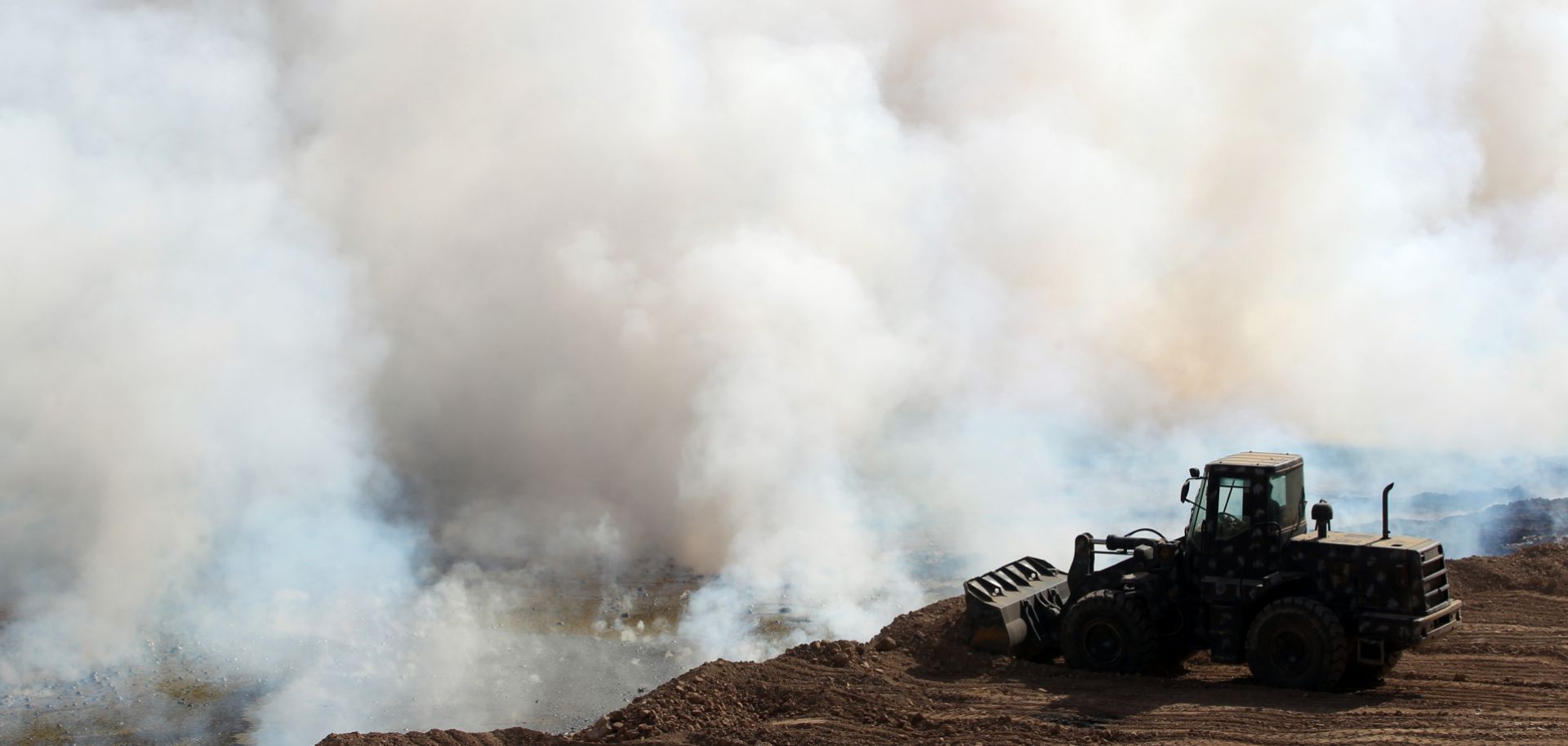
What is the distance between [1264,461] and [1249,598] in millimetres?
1130

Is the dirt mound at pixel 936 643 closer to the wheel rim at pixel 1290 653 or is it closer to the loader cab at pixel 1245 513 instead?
the loader cab at pixel 1245 513

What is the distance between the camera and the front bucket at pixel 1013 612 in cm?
1095

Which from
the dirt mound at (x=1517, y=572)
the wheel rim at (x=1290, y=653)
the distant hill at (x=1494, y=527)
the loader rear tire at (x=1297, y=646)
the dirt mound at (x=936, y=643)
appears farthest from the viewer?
A: the distant hill at (x=1494, y=527)

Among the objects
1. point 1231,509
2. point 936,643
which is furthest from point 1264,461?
point 936,643

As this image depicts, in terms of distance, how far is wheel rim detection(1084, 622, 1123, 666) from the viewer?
10531 mm

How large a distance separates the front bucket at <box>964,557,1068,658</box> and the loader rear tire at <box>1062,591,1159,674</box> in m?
0.40

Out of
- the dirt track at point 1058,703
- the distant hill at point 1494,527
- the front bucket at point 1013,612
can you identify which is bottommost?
the dirt track at point 1058,703

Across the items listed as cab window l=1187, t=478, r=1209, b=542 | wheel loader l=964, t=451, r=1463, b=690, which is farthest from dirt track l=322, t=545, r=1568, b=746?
cab window l=1187, t=478, r=1209, b=542

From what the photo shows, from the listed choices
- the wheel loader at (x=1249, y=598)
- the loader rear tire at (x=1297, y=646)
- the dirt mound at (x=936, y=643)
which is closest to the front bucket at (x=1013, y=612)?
the wheel loader at (x=1249, y=598)

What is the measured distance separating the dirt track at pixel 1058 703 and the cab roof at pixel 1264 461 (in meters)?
1.64

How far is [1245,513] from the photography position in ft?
33.9

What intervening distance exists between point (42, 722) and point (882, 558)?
30.3 ft

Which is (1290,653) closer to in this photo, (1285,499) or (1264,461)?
(1285,499)

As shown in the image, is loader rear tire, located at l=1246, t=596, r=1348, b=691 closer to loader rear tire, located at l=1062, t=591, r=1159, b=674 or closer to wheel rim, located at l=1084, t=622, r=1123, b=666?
loader rear tire, located at l=1062, t=591, r=1159, b=674
